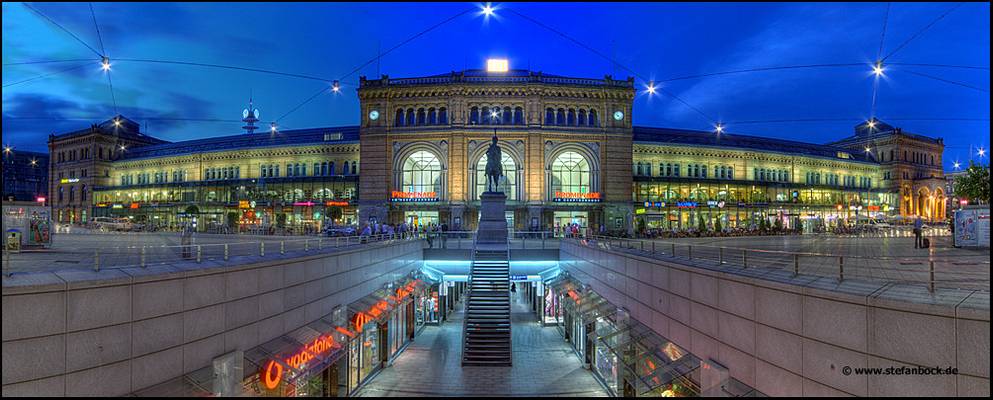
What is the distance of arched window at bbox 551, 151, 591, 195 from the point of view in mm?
57906

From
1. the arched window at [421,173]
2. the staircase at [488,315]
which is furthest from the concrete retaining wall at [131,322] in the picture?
the arched window at [421,173]

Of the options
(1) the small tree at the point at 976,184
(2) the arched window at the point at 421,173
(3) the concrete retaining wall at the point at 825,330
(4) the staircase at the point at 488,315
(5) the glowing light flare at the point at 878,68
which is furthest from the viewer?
(2) the arched window at the point at 421,173

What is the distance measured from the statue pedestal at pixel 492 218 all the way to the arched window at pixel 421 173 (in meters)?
21.2

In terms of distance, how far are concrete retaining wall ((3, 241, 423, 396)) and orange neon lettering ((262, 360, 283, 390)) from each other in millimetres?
770

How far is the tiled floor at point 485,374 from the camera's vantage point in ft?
63.6

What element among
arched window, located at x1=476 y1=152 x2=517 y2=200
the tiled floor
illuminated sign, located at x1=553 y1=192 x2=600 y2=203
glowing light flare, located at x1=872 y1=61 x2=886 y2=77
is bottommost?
the tiled floor

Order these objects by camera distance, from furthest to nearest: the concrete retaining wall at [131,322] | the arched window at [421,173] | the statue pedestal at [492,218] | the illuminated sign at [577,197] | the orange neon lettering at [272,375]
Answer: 1. the arched window at [421,173]
2. the illuminated sign at [577,197]
3. the statue pedestal at [492,218]
4. the orange neon lettering at [272,375]
5. the concrete retaining wall at [131,322]

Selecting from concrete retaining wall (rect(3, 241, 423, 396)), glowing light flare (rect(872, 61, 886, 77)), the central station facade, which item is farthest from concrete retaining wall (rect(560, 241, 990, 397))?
the central station facade

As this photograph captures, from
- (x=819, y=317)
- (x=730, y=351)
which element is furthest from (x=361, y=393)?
(x=819, y=317)

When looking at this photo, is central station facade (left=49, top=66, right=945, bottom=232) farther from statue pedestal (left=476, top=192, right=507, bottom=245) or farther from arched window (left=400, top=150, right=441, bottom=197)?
statue pedestal (left=476, top=192, right=507, bottom=245)

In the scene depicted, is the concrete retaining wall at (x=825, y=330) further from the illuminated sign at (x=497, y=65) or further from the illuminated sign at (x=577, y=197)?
the illuminated sign at (x=497, y=65)

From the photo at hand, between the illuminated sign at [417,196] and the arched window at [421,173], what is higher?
the arched window at [421,173]

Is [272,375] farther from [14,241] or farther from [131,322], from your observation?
[14,241]

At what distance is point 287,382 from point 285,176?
197 feet
